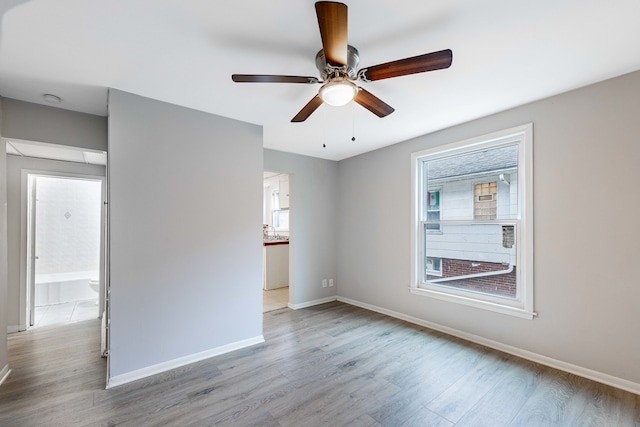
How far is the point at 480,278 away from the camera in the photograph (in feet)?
10.3

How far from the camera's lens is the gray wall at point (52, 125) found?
Result: 2.46 m

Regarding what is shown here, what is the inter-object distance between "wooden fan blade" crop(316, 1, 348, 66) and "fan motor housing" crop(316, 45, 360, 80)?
10 centimetres

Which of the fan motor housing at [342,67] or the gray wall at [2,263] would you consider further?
the gray wall at [2,263]

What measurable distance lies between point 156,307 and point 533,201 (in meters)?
3.65

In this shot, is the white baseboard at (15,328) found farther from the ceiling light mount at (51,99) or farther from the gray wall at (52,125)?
the ceiling light mount at (51,99)

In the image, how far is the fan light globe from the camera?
1.72 metres

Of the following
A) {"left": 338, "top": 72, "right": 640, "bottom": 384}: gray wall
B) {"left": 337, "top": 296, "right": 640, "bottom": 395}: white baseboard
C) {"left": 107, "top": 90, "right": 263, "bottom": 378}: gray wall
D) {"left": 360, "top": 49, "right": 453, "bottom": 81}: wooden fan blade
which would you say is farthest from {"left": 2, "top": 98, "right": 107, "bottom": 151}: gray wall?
{"left": 337, "top": 296, "right": 640, "bottom": 395}: white baseboard

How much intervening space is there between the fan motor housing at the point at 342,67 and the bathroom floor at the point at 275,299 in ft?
11.5

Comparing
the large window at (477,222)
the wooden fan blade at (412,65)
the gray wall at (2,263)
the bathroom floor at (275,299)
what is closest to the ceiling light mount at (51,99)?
the gray wall at (2,263)

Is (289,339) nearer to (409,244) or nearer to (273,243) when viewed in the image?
(409,244)

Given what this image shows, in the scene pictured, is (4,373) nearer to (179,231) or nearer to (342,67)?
(179,231)

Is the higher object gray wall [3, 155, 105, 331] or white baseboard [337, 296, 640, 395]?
gray wall [3, 155, 105, 331]

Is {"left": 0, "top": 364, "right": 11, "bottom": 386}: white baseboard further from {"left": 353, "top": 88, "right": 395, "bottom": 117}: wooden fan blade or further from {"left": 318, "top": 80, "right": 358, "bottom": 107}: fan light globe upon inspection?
{"left": 353, "top": 88, "right": 395, "bottom": 117}: wooden fan blade

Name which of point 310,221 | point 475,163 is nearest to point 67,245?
point 310,221
